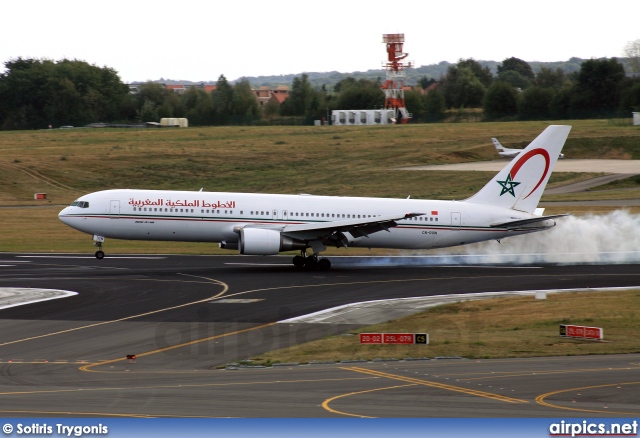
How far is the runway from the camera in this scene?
20.4m

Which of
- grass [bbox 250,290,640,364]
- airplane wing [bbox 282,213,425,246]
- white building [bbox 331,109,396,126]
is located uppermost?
white building [bbox 331,109,396,126]

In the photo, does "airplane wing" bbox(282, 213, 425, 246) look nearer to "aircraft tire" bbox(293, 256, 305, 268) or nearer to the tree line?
"aircraft tire" bbox(293, 256, 305, 268)

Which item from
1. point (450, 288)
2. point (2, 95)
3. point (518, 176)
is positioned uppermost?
point (2, 95)

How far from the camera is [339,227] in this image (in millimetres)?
47875

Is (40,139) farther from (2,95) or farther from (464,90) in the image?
(464,90)

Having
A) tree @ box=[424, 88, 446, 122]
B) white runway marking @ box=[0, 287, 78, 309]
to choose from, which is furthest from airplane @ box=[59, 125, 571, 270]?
tree @ box=[424, 88, 446, 122]

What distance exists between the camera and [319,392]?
21922mm

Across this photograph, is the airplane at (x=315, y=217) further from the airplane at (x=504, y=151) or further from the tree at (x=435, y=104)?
the tree at (x=435, y=104)

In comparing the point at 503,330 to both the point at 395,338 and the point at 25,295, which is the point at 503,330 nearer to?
the point at 395,338

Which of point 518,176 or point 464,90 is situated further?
point 464,90

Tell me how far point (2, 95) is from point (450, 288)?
15041 cm

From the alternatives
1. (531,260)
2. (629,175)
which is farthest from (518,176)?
(629,175)

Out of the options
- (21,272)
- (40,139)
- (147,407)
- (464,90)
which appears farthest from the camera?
(464,90)

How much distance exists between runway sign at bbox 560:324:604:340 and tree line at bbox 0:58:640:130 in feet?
425
